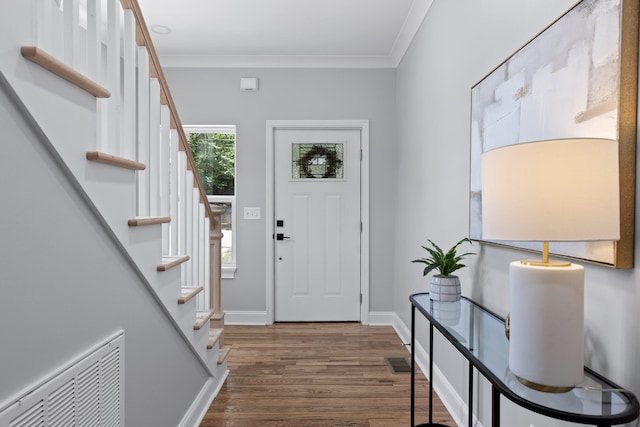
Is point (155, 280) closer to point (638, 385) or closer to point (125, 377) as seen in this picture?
point (125, 377)

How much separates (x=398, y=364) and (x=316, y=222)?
1627 millimetres

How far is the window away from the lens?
411 centimetres

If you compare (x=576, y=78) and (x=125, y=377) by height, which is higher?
(x=576, y=78)

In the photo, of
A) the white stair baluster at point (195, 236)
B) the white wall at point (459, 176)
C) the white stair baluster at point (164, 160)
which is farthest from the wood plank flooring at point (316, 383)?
the white stair baluster at point (164, 160)

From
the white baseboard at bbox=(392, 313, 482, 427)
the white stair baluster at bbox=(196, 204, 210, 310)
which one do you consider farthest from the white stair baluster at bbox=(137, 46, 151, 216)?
the white baseboard at bbox=(392, 313, 482, 427)

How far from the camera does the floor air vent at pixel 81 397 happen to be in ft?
3.16

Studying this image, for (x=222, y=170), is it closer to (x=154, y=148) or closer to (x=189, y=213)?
(x=189, y=213)

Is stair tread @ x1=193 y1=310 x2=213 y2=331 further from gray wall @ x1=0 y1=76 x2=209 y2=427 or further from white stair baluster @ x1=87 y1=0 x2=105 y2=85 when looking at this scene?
white stair baluster @ x1=87 y1=0 x2=105 y2=85

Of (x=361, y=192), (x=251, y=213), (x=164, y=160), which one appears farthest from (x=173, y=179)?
(x=361, y=192)

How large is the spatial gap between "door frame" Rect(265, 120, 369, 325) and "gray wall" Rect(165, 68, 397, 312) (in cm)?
5

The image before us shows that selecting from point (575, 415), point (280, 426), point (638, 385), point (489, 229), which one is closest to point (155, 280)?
point (280, 426)

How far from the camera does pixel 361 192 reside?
161 inches

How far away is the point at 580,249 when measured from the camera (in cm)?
119

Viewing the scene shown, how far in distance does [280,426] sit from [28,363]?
1526mm
